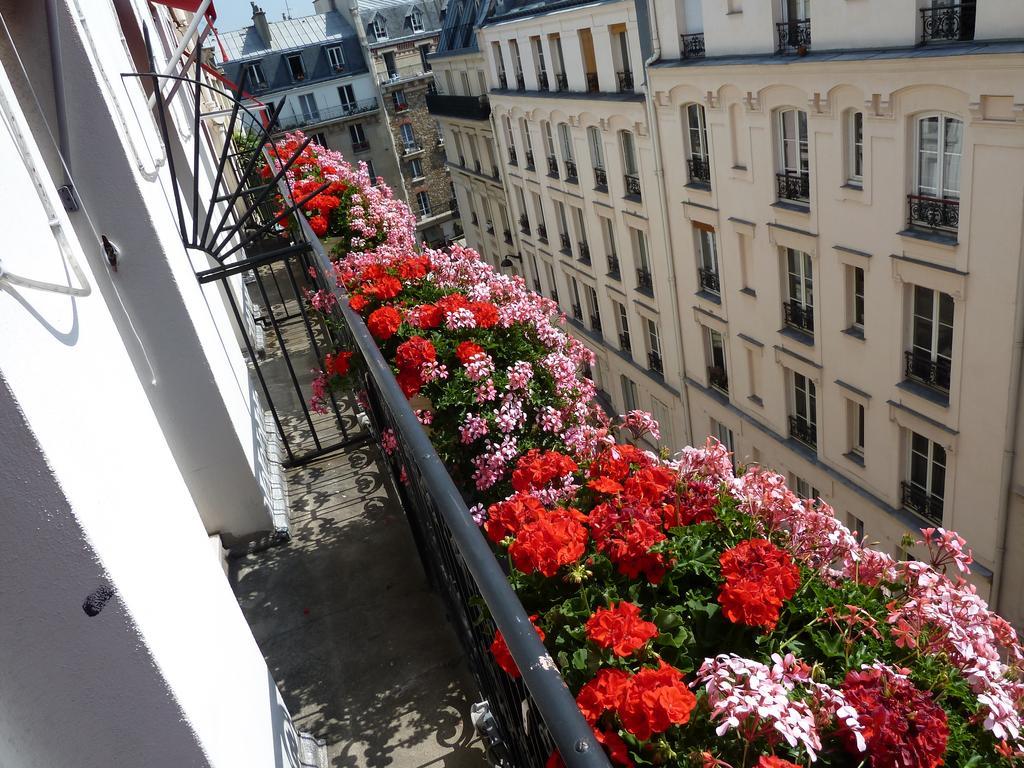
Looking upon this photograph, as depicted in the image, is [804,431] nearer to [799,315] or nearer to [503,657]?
[799,315]

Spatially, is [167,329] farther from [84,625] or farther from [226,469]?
[84,625]

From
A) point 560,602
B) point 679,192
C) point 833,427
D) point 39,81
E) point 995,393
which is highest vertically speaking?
point 39,81

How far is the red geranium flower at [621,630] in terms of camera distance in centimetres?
208

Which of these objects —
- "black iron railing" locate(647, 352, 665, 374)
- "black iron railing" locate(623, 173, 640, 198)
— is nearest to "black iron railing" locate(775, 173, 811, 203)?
"black iron railing" locate(623, 173, 640, 198)

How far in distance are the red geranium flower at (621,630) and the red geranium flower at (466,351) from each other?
7.14 feet

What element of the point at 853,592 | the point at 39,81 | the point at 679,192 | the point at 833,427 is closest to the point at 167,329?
the point at 39,81

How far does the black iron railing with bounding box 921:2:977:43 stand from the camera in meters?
8.95

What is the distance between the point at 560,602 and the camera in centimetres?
251

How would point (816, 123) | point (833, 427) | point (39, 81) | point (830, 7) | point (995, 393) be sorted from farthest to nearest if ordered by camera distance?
1. point (833, 427)
2. point (816, 123)
3. point (830, 7)
4. point (995, 393)
5. point (39, 81)

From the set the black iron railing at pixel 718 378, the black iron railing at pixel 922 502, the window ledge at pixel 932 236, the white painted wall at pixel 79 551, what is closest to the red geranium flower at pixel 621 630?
the white painted wall at pixel 79 551

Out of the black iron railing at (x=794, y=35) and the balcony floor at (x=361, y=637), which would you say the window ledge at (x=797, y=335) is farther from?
the balcony floor at (x=361, y=637)

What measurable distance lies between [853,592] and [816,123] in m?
10.4

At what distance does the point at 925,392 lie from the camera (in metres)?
11.0

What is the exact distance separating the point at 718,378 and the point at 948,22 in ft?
28.9
